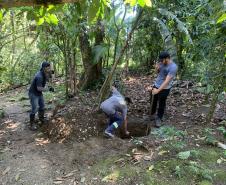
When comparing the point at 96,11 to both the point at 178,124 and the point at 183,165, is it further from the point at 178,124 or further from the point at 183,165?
the point at 178,124

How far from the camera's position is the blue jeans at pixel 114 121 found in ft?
21.9

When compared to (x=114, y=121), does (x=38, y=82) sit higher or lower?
higher

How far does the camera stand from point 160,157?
224 inches

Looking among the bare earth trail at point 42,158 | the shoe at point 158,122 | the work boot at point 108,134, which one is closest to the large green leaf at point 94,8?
the bare earth trail at point 42,158

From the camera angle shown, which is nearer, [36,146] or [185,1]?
[36,146]

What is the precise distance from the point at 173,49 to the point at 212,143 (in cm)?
300

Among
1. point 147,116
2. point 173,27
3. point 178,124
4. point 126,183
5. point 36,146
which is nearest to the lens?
point 126,183

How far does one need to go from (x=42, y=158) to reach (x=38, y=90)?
1.93m

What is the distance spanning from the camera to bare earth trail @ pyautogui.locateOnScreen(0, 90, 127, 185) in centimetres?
541

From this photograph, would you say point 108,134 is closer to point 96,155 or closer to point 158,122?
point 96,155

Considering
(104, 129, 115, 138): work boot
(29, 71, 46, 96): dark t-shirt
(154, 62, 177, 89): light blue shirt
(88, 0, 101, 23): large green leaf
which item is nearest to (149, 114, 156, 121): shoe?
(154, 62, 177, 89): light blue shirt

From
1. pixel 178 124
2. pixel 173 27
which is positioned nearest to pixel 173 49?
pixel 178 124

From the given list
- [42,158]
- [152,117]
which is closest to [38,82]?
[42,158]

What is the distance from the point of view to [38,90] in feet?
24.5
